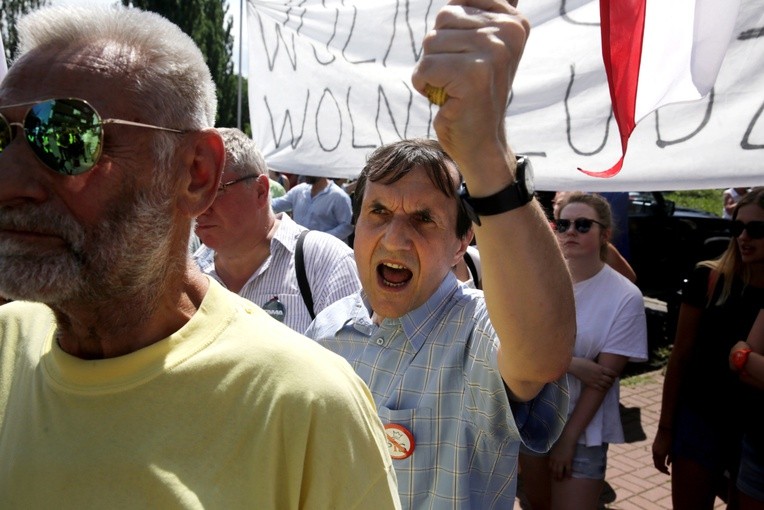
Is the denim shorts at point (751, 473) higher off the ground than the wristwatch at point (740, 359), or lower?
lower

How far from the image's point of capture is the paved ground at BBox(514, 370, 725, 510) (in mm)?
4402

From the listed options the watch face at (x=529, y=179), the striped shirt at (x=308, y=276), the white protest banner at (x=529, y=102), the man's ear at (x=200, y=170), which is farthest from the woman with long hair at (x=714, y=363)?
the man's ear at (x=200, y=170)

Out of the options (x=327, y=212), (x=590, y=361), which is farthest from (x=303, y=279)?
(x=327, y=212)

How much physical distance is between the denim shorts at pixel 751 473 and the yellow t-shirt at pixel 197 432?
7.07ft

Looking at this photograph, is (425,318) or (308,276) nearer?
A: (425,318)

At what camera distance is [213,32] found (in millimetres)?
30250

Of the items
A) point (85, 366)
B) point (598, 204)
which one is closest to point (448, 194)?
point (85, 366)

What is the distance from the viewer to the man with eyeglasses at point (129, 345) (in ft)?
3.66

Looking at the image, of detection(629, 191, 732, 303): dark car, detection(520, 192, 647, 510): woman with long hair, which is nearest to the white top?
detection(520, 192, 647, 510): woman with long hair

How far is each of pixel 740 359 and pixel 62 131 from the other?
2573 millimetres

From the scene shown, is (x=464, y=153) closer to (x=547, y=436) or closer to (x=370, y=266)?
(x=547, y=436)

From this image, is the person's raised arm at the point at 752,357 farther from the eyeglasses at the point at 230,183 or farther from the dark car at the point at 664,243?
the dark car at the point at 664,243

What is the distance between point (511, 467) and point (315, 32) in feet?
8.85

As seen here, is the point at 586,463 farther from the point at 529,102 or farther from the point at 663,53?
the point at 663,53
